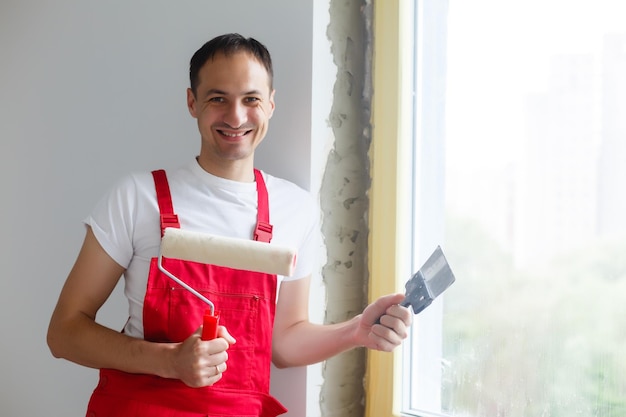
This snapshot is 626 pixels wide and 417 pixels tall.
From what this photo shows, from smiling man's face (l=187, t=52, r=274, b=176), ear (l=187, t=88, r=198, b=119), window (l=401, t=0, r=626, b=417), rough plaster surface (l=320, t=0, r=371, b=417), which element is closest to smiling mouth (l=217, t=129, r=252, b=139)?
smiling man's face (l=187, t=52, r=274, b=176)

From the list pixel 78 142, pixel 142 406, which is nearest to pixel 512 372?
pixel 142 406

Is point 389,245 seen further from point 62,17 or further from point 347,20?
point 62,17

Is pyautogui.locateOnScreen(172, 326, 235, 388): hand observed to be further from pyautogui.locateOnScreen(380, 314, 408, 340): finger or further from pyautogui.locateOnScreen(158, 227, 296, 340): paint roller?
pyautogui.locateOnScreen(380, 314, 408, 340): finger

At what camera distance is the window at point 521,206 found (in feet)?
4.42

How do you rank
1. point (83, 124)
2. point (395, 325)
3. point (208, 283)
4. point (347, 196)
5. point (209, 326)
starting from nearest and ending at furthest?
1. point (209, 326)
2. point (395, 325)
3. point (208, 283)
4. point (347, 196)
5. point (83, 124)

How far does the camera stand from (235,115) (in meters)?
1.52

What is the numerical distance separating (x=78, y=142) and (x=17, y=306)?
62 centimetres

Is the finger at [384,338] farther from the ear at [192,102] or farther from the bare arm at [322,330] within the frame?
the ear at [192,102]

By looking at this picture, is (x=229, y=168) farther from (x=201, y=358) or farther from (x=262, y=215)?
(x=201, y=358)

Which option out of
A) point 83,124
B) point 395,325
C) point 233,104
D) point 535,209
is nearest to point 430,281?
point 395,325

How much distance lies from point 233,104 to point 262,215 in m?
0.25

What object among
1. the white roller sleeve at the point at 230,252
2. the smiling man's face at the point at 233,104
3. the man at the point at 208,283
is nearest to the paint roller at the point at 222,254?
the white roller sleeve at the point at 230,252

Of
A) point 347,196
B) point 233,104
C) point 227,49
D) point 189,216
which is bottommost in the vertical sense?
point 189,216

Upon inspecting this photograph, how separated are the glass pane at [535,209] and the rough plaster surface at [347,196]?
25 centimetres
